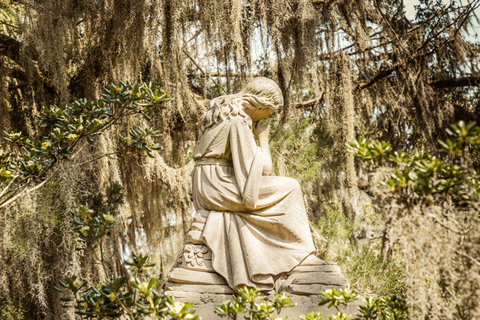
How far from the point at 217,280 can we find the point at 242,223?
45 cm

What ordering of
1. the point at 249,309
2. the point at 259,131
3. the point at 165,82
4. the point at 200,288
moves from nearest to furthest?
the point at 249,309, the point at 200,288, the point at 259,131, the point at 165,82

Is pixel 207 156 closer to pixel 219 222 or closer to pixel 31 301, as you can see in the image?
pixel 219 222

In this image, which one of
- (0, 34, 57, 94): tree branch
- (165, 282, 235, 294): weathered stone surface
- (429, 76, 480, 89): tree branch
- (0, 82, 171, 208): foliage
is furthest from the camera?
(429, 76, 480, 89): tree branch

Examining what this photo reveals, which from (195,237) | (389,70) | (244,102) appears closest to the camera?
(195,237)

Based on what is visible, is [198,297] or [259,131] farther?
[259,131]

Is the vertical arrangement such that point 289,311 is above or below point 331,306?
below

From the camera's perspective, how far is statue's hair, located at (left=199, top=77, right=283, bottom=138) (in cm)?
382

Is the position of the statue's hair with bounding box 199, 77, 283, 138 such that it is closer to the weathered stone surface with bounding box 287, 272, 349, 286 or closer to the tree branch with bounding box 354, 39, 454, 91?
the weathered stone surface with bounding box 287, 272, 349, 286

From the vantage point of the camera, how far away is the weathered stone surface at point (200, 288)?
331cm

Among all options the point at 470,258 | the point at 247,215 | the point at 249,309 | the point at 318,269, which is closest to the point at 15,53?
the point at 247,215

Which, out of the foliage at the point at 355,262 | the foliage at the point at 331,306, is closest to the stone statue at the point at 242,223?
the foliage at the point at 331,306

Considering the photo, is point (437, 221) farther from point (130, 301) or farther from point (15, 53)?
point (15, 53)

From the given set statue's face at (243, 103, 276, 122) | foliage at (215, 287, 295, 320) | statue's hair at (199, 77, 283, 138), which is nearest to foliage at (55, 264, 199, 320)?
foliage at (215, 287, 295, 320)

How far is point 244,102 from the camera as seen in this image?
388cm
